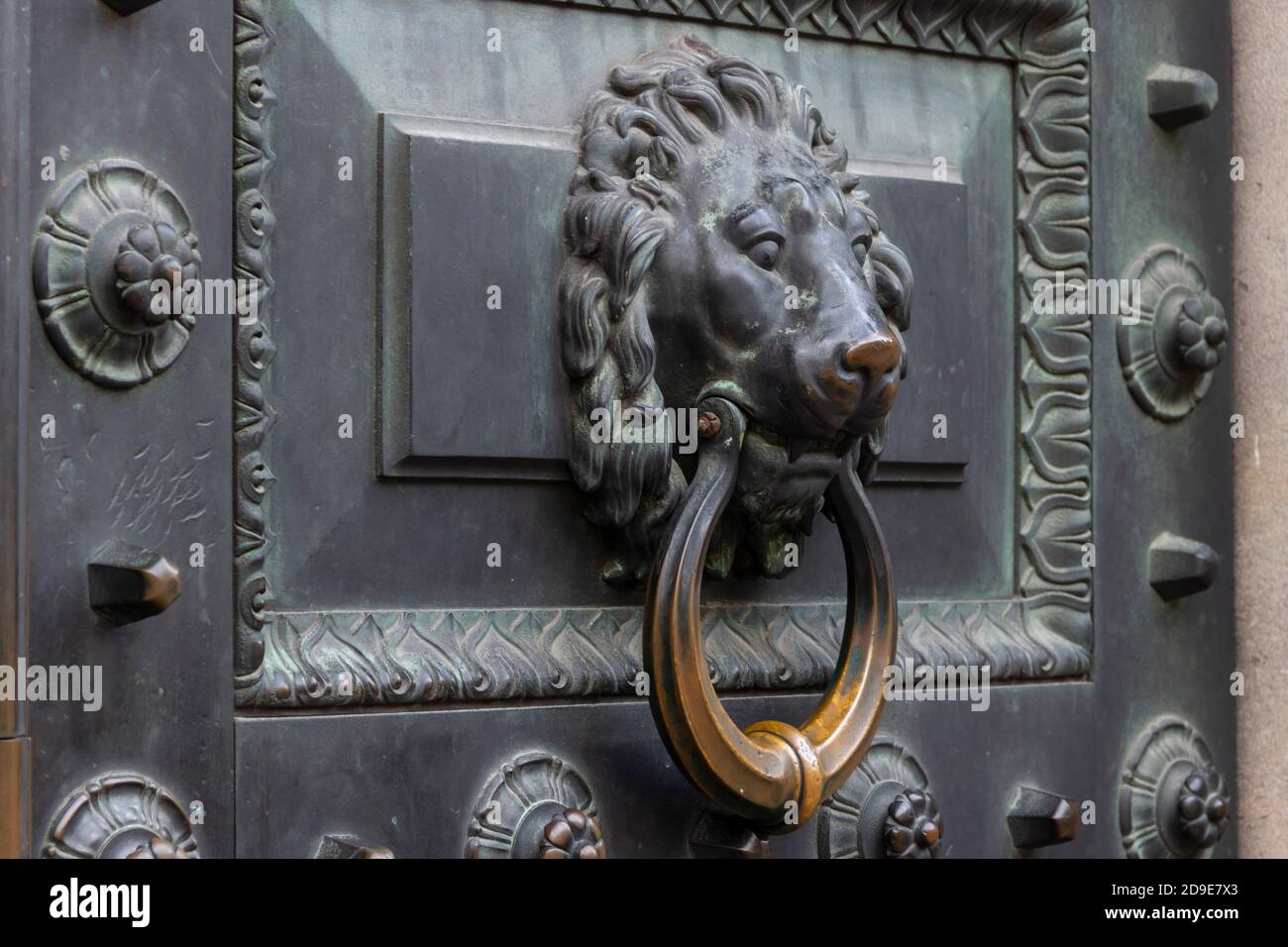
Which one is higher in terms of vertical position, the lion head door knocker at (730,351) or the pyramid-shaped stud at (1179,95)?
the pyramid-shaped stud at (1179,95)

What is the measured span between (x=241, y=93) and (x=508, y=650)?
1.53 feet

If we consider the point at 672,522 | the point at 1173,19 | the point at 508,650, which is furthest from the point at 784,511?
the point at 1173,19

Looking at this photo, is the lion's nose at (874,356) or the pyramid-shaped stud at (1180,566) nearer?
the lion's nose at (874,356)

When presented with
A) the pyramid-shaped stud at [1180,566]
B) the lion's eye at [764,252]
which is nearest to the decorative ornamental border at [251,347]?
the lion's eye at [764,252]

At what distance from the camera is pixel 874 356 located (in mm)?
1410

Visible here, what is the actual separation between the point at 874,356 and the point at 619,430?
0.21m

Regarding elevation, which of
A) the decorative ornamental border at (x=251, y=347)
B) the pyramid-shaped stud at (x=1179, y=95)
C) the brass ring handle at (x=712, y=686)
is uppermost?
the pyramid-shaped stud at (x=1179, y=95)

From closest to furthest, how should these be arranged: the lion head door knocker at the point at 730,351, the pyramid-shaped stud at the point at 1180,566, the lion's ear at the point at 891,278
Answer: the lion head door knocker at the point at 730,351, the lion's ear at the point at 891,278, the pyramid-shaped stud at the point at 1180,566

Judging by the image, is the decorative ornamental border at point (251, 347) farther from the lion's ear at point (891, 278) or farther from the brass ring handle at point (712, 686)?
the lion's ear at point (891, 278)

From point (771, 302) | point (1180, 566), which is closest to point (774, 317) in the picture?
point (771, 302)

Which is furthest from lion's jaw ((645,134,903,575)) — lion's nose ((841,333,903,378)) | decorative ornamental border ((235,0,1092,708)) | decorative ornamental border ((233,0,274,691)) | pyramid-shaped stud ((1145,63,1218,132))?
pyramid-shaped stud ((1145,63,1218,132))

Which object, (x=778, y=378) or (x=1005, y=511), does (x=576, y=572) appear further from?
(x=1005, y=511)

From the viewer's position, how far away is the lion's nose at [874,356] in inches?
55.3

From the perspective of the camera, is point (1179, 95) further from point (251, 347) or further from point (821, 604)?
point (251, 347)
